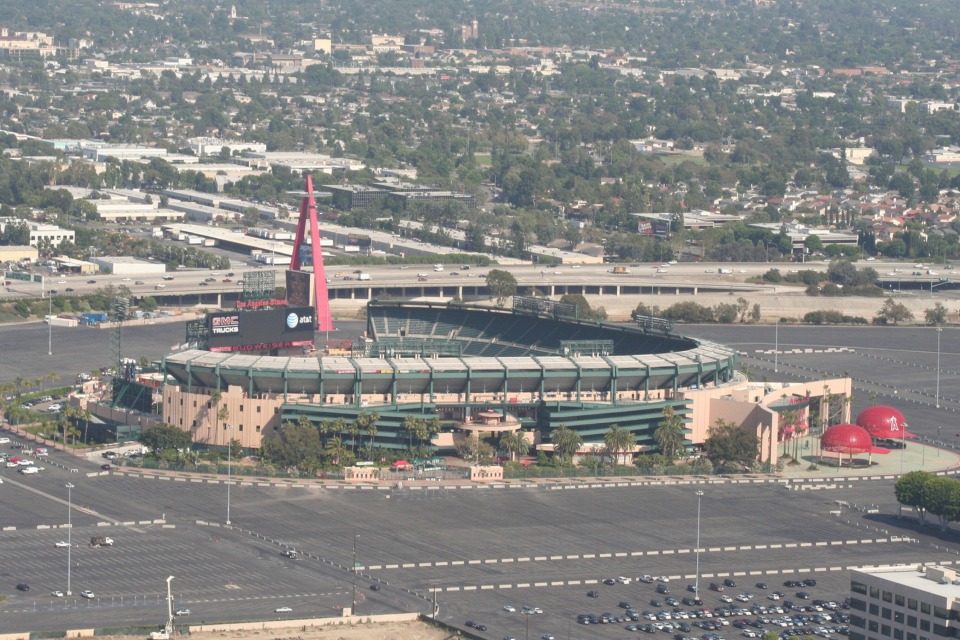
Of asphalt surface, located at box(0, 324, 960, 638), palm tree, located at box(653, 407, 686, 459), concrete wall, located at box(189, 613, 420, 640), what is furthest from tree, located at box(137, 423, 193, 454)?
concrete wall, located at box(189, 613, 420, 640)

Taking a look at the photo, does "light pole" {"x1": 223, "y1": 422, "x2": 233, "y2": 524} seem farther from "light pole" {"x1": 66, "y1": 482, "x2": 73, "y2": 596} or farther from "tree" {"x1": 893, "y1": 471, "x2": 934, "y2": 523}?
"tree" {"x1": 893, "y1": 471, "x2": 934, "y2": 523}

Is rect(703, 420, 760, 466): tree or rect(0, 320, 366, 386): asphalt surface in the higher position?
rect(0, 320, 366, 386): asphalt surface

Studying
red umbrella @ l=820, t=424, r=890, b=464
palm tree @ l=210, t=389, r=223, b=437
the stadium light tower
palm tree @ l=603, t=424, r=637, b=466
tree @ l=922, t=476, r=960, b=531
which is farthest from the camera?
the stadium light tower

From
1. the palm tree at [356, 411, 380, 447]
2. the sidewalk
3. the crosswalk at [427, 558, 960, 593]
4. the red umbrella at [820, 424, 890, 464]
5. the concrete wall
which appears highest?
the palm tree at [356, 411, 380, 447]

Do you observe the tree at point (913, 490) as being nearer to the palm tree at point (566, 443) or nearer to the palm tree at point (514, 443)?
the palm tree at point (566, 443)

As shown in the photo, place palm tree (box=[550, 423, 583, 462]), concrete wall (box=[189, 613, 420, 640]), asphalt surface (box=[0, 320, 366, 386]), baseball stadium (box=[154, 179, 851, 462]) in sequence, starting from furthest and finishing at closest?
1. asphalt surface (box=[0, 320, 366, 386])
2. baseball stadium (box=[154, 179, 851, 462])
3. palm tree (box=[550, 423, 583, 462])
4. concrete wall (box=[189, 613, 420, 640])

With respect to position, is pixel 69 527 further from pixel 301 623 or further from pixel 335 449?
pixel 335 449
